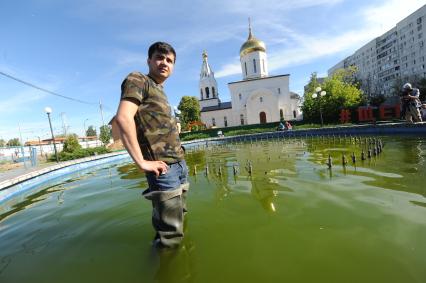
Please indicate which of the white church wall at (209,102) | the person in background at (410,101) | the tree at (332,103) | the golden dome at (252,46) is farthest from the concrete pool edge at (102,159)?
the white church wall at (209,102)

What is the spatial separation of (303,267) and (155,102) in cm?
214

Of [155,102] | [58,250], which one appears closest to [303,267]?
[155,102]

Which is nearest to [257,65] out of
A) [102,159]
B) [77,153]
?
[77,153]

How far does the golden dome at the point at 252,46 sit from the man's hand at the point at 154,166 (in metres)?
47.5

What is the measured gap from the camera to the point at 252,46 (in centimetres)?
4634

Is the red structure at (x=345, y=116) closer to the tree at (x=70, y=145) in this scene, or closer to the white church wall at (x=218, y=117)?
the white church wall at (x=218, y=117)

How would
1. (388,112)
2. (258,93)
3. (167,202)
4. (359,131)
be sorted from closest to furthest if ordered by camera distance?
(167,202), (359,131), (388,112), (258,93)

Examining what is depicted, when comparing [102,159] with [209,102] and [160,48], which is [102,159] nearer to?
[160,48]

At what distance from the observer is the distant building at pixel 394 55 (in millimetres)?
60906

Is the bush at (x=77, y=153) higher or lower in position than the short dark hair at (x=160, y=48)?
lower

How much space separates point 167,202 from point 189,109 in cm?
A: 5695

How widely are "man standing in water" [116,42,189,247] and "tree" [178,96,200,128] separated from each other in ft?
184

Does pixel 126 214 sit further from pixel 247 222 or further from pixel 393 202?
pixel 393 202

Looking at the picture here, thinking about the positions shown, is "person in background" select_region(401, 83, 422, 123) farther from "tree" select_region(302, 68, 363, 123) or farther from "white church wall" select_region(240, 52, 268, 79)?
"white church wall" select_region(240, 52, 268, 79)
